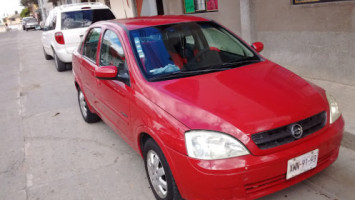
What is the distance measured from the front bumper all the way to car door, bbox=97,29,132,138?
1014mm

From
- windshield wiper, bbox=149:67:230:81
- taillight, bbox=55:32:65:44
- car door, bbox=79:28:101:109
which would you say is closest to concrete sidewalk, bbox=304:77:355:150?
windshield wiper, bbox=149:67:230:81

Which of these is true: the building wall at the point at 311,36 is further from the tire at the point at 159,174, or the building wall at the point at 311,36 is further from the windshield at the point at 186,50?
the tire at the point at 159,174

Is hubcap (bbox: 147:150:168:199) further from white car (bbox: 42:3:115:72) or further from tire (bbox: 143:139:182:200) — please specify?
white car (bbox: 42:3:115:72)

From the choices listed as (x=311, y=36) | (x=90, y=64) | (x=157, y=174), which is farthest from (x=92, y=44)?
(x=311, y=36)

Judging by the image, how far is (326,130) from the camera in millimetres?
2719

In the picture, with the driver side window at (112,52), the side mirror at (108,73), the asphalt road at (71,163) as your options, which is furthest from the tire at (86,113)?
the side mirror at (108,73)

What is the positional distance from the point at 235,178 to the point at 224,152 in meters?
0.19

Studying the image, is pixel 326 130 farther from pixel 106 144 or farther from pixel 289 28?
pixel 289 28

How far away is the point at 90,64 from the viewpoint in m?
4.55

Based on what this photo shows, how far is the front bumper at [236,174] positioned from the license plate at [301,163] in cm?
3

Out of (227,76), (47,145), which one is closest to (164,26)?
(227,76)

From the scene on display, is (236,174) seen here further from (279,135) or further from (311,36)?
(311,36)

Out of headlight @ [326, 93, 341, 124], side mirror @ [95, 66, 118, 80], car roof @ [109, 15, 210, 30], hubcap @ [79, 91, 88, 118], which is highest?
car roof @ [109, 15, 210, 30]

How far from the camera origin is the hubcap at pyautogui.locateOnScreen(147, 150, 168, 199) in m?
2.88
